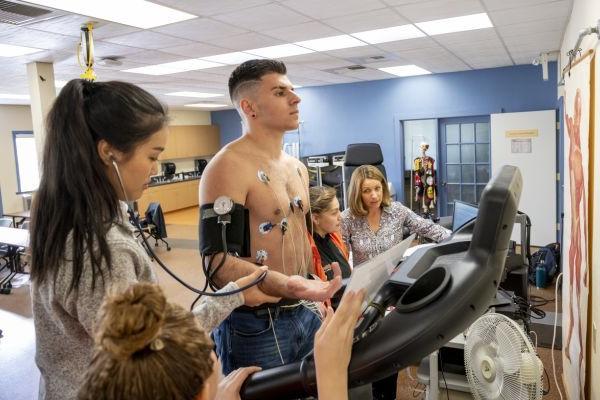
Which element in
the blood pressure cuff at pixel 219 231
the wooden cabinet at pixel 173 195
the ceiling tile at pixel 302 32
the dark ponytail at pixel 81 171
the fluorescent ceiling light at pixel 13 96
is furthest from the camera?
the wooden cabinet at pixel 173 195

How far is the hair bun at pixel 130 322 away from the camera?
608 millimetres

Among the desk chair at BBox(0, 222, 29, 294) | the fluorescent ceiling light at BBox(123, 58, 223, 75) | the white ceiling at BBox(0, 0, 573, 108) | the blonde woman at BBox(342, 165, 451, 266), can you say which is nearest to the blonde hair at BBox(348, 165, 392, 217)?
the blonde woman at BBox(342, 165, 451, 266)

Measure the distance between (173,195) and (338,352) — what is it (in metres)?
10.8

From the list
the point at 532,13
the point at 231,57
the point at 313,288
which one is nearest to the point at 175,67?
the point at 231,57

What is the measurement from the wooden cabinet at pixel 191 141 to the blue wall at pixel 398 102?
4078mm

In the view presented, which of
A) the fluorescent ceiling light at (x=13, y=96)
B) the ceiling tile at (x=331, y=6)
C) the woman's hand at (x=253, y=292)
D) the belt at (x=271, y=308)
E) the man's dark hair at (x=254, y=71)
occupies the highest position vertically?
the fluorescent ceiling light at (x=13, y=96)

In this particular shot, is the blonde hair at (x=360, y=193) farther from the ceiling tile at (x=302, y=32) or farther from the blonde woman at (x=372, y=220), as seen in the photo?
the ceiling tile at (x=302, y=32)

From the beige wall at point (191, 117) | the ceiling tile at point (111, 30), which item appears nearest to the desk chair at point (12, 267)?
the ceiling tile at point (111, 30)

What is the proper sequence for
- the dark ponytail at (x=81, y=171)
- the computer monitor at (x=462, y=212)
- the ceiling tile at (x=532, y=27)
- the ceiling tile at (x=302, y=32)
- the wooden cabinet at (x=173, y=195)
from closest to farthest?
the dark ponytail at (x=81, y=171) < the computer monitor at (x=462, y=212) < the ceiling tile at (x=302, y=32) < the ceiling tile at (x=532, y=27) < the wooden cabinet at (x=173, y=195)

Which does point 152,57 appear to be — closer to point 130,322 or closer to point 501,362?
point 501,362

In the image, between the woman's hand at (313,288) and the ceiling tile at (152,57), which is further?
the ceiling tile at (152,57)

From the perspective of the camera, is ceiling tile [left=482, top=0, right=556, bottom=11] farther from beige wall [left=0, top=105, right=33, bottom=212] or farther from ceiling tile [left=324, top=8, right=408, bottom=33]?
beige wall [left=0, top=105, right=33, bottom=212]

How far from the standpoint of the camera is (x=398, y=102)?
7.70m

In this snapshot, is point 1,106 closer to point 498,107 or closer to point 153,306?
point 498,107
